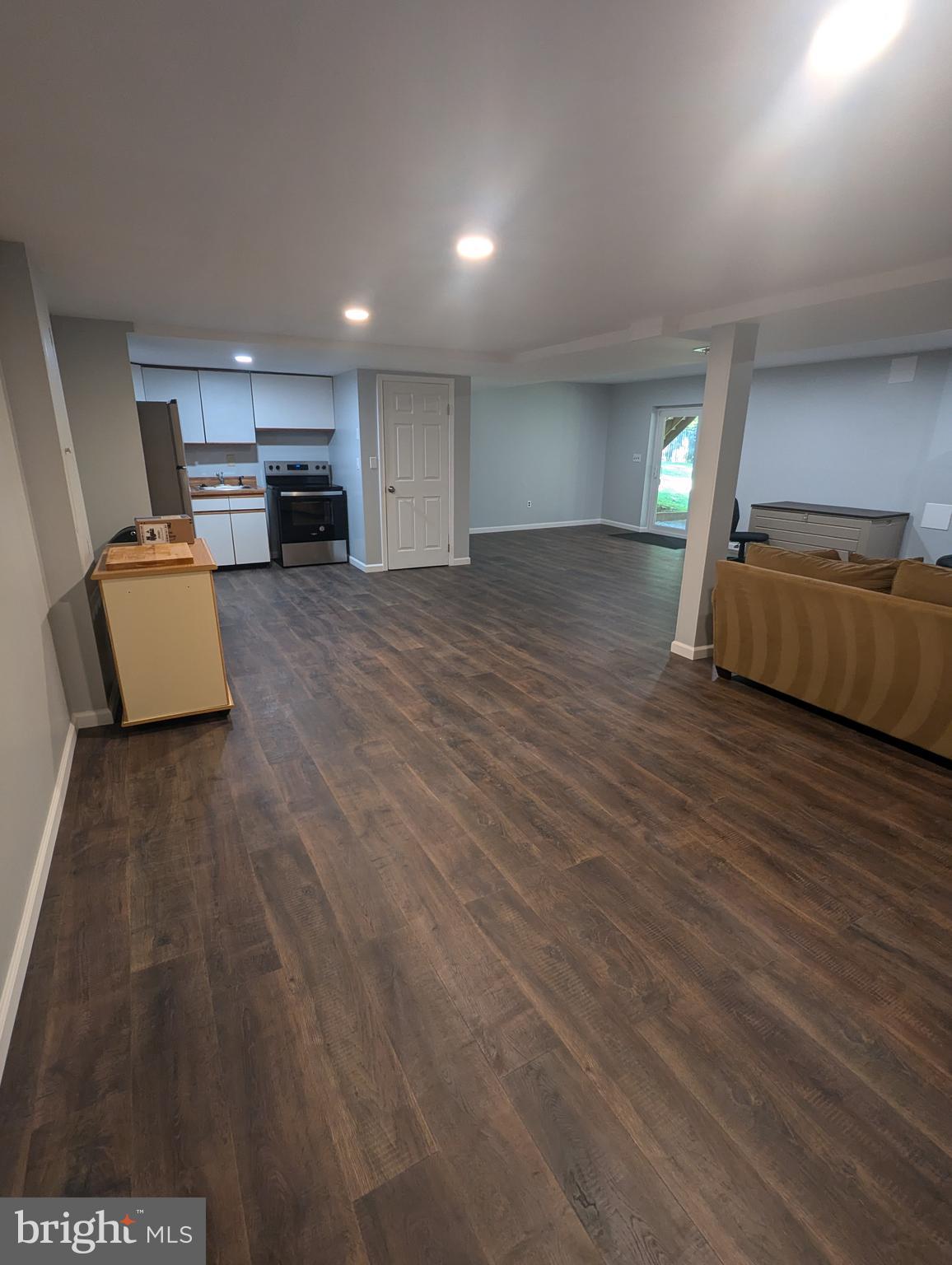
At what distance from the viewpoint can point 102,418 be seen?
3.83 metres

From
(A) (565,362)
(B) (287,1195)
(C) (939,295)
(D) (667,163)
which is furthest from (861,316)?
(B) (287,1195)

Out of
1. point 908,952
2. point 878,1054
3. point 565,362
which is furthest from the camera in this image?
point 565,362

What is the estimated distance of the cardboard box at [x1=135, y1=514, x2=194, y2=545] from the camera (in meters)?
3.47

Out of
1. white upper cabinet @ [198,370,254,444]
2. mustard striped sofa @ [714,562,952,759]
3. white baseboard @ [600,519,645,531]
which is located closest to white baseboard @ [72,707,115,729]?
mustard striped sofa @ [714,562,952,759]

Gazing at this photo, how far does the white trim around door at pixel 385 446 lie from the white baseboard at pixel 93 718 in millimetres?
3908

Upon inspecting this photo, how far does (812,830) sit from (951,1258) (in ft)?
4.62

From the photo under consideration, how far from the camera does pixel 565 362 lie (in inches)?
215

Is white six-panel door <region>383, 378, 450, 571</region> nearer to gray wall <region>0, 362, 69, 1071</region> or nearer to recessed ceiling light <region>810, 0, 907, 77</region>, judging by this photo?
gray wall <region>0, 362, 69, 1071</region>

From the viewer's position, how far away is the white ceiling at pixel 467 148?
3.92ft

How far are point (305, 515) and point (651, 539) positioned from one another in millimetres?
5076

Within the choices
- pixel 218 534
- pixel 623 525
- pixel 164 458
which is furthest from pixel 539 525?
pixel 164 458

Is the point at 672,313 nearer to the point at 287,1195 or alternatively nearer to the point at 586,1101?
the point at 586,1101

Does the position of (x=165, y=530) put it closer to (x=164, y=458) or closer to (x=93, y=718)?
(x=93, y=718)

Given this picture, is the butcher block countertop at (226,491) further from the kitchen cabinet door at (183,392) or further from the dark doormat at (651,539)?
the dark doormat at (651,539)
